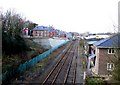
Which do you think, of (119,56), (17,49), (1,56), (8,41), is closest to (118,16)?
(119,56)

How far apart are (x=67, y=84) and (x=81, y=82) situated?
4.77ft

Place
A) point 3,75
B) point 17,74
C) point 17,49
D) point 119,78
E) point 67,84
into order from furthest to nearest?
point 17,49, point 17,74, point 67,84, point 3,75, point 119,78

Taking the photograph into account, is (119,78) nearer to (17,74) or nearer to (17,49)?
(17,74)

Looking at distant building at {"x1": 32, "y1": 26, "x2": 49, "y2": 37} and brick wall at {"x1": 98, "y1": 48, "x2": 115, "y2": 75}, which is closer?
brick wall at {"x1": 98, "y1": 48, "x2": 115, "y2": 75}

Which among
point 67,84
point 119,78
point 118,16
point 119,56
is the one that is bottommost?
point 67,84

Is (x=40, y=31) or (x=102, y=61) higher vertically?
(x=40, y=31)

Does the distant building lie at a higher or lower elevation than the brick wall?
higher

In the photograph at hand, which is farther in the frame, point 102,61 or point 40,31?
point 40,31

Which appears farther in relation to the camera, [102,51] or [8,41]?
[8,41]

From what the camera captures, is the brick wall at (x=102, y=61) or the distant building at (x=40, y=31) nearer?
the brick wall at (x=102, y=61)

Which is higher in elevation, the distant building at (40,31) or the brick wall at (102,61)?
the distant building at (40,31)

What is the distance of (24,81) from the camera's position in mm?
18234

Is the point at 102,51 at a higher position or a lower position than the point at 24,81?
higher

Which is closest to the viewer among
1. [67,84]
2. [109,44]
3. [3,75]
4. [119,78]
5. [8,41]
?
[119,78]
